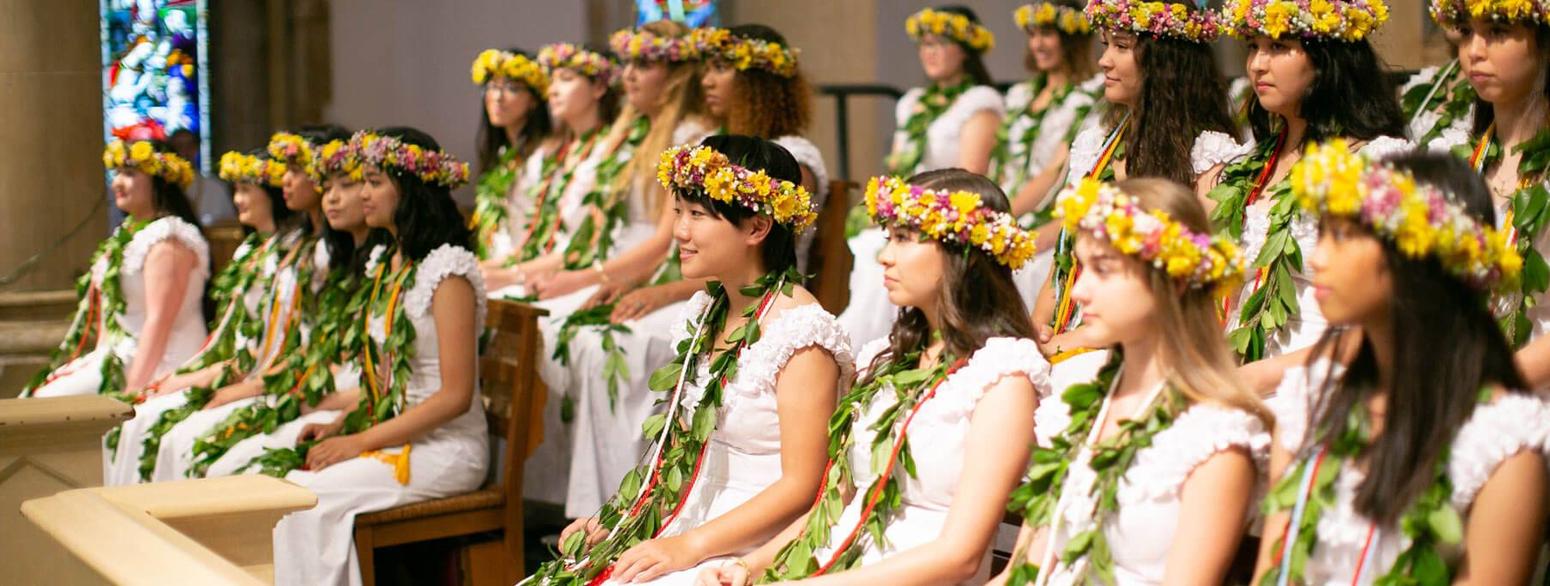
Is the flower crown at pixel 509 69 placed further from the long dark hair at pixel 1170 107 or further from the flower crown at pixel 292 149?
the long dark hair at pixel 1170 107

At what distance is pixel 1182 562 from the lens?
7.36ft

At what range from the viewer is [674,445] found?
339cm

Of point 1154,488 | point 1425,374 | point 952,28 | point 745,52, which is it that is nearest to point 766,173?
point 1154,488

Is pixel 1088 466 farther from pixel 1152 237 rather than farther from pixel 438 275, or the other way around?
pixel 438 275

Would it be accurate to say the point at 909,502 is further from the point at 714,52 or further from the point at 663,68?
the point at 663,68

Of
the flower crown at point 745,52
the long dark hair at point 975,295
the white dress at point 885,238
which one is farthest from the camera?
the white dress at point 885,238

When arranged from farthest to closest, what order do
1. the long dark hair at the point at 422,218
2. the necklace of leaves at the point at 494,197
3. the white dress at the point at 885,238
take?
the necklace of leaves at the point at 494,197
the white dress at the point at 885,238
the long dark hair at the point at 422,218

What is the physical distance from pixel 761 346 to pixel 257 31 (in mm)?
6027

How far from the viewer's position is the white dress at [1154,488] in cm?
227

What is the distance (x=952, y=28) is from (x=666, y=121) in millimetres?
1617

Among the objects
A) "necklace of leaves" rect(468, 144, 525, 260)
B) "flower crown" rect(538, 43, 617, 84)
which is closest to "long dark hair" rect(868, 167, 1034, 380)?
"flower crown" rect(538, 43, 617, 84)

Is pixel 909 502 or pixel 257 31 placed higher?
pixel 257 31

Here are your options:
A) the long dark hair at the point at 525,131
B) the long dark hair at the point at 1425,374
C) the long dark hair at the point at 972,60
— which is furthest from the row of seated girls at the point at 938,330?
the long dark hair at the point at 972,60

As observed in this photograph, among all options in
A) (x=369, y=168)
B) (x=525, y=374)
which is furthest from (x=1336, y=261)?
(x=369, y=168)
